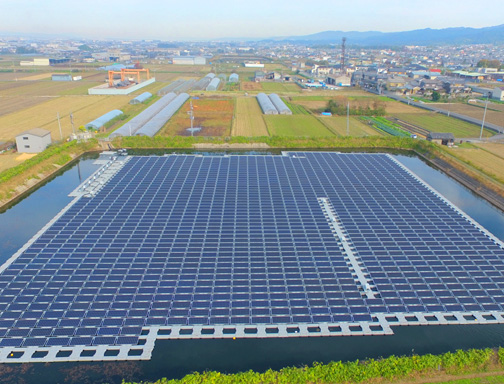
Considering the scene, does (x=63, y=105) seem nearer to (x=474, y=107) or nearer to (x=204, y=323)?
(x=204, y=323)

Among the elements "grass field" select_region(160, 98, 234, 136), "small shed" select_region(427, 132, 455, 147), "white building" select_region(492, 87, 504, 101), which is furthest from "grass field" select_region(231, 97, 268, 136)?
"white building" select_region(492, 87, 504, 101)

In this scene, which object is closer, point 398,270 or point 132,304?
point 132,304

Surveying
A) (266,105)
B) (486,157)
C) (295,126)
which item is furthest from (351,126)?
(486,157)

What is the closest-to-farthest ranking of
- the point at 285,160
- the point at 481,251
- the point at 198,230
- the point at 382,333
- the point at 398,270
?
the point at 382,333, the point at 398,270, the point at 481,251, the point at 198,230, the point at 285,160

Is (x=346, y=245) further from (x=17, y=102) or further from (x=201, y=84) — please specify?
(x=201, y=84)

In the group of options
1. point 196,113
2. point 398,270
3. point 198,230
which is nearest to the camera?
point 398,270

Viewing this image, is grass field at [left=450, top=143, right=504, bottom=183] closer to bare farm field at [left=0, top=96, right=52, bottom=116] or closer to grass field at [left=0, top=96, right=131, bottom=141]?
grass field at [left=0, top=96, right=131, bottom=141]

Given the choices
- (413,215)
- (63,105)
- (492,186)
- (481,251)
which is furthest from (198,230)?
(63,105)
